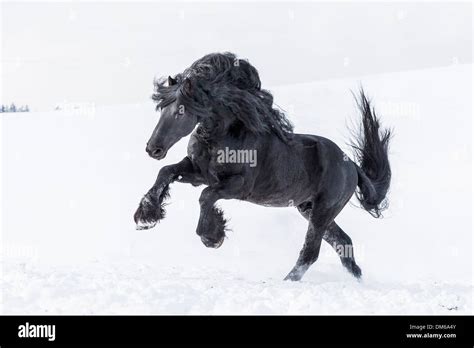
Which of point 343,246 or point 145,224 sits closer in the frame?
point 145,224

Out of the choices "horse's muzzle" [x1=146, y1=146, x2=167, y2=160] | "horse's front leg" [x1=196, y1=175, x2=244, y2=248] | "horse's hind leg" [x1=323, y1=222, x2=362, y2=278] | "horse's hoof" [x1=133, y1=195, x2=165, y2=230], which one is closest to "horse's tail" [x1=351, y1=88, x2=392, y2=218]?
"horse's hind leg" [x1=323, y1=222, x2=362, y2=278]

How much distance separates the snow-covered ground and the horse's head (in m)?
1.07

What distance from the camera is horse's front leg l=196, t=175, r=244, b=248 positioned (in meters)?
5.18

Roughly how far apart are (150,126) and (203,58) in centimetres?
1394

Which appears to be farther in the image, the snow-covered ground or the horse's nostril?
the horse's nostril

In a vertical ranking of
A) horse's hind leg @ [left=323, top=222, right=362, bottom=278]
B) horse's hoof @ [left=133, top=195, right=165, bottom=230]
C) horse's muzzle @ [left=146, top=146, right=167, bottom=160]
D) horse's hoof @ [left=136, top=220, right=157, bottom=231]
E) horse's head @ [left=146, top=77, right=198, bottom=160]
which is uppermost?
horse's head @ [left=146, top=77, right=198, bottom=160]

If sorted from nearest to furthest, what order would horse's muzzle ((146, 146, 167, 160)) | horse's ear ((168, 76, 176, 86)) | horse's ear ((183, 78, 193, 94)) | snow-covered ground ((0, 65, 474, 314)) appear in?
snow-covered ground ((0, 65, 474, 314)) → horse's muzzle ((146, 146, 167, 160)) → horse's ear ((183, 78, 193, 94)) → horse's ear ((168, 76, 176, 86))

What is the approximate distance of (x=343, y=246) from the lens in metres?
6.98

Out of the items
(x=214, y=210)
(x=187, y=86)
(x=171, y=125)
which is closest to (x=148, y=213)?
(x=214, y=210)

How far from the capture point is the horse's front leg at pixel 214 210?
17.0 feet

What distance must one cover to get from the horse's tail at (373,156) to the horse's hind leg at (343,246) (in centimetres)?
57

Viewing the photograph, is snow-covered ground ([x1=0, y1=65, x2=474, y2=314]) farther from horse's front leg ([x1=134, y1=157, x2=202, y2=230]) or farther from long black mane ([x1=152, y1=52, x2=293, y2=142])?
long black mane ([x1=152, y1=52, x2=293, y2=142])

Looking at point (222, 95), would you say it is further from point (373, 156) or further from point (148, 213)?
point (373, 156)

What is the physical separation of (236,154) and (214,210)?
55 cm
